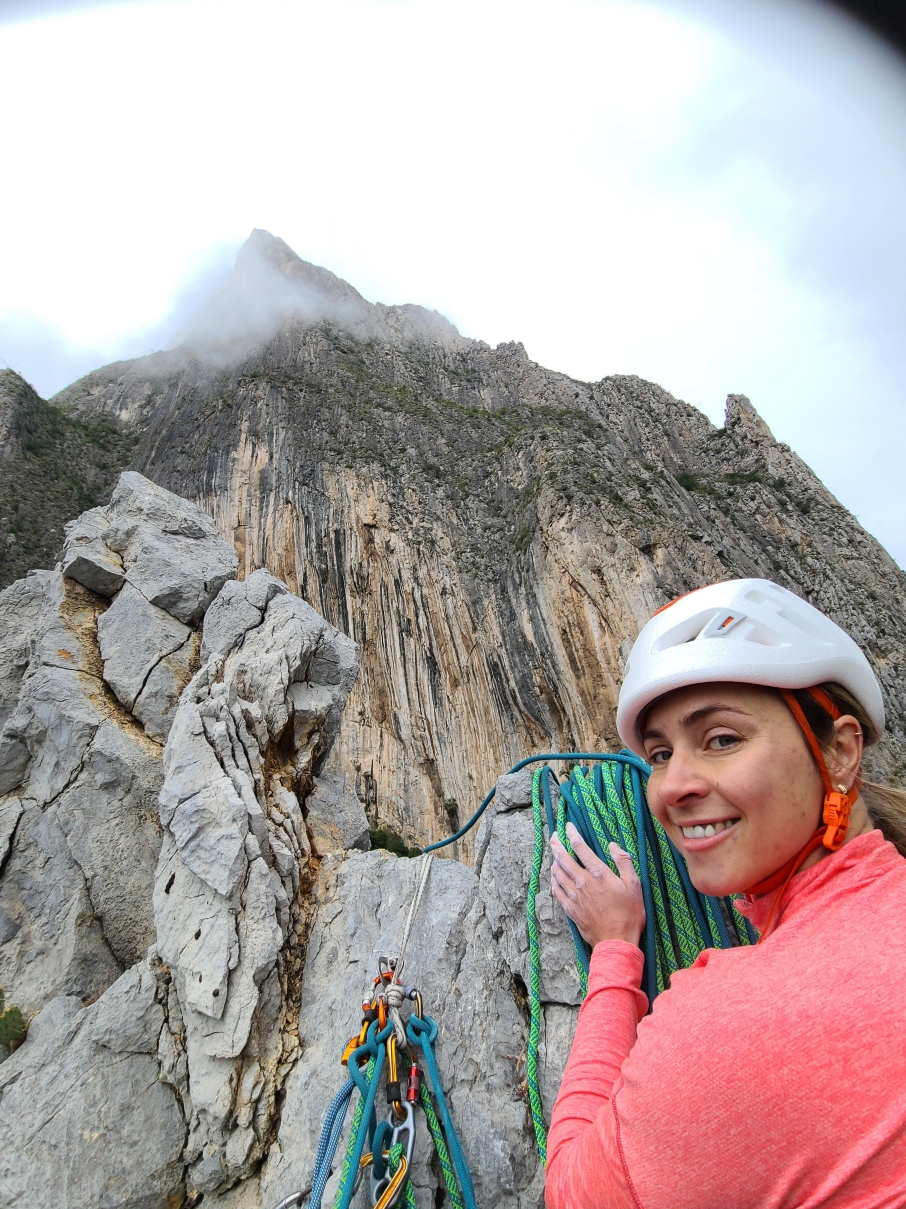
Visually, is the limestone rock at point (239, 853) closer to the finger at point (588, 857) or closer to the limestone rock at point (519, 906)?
the limestone rock at point (519, 906)

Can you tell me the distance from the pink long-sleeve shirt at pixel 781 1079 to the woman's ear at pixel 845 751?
0.19 m

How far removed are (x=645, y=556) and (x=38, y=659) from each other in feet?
58.3

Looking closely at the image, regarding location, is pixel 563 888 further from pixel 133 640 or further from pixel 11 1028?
pixel 133 640

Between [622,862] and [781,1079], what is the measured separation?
135 centimetres

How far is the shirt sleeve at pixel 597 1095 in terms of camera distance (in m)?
1.10

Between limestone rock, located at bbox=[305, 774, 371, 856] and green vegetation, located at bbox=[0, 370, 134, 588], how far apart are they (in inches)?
951

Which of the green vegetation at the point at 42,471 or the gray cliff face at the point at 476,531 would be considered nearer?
the gray cliff face at the point at 476,531

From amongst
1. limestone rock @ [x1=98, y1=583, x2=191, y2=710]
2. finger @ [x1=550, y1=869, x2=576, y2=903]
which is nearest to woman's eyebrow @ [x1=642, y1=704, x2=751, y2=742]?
finger @ [x1=550, y1=869, x2=576, y2=903]

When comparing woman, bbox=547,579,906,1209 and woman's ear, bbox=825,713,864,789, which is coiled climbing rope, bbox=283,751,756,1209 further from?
woman's ear, bbox=825,713,864,789

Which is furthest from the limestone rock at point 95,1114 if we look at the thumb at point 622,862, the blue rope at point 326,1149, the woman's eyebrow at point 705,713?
the woman's eyebrow at point 705,713

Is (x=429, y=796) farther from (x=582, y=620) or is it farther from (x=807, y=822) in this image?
(x=807, y=822)

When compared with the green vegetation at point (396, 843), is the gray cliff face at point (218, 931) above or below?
above

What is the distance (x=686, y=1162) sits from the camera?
Result: 0.98 m

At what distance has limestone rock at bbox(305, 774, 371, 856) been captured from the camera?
155 inches
